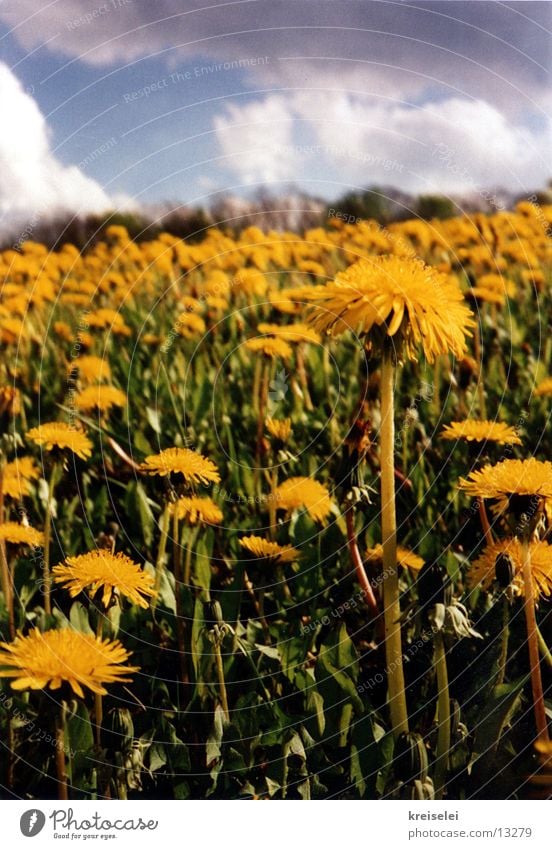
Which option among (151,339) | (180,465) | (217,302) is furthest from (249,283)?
(180,465)

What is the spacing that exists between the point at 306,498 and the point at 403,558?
109 mm

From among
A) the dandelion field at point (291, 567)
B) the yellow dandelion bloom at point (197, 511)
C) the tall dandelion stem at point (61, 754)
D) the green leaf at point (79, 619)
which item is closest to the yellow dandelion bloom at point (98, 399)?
the dandelion field at point (291, 567)

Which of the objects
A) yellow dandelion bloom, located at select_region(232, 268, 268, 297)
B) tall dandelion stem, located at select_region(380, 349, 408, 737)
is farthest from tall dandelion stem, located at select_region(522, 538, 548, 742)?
yellow dandelion bloom, located at select_region(232, 268, 268, 297)

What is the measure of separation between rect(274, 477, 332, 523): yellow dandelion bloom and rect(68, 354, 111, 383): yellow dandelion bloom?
36 centimetres

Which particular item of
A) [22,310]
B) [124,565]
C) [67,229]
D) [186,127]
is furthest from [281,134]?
[124,565]

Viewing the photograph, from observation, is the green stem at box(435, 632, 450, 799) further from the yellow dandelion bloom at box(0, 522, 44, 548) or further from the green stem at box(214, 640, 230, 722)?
the yellow dandelion bloom at box(0, 522, 44, 548)

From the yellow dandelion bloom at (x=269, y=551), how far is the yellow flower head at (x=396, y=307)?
0.20m

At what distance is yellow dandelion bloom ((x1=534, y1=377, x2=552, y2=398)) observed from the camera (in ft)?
3.09

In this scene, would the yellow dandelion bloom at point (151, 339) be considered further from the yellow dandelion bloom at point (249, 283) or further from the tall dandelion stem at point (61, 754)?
the tall dandelion stem at point (61, 754)

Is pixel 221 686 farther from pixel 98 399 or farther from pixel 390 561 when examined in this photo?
pixel 98 399

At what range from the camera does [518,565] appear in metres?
0.67

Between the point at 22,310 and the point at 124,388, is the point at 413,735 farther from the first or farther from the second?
the point at 22,310

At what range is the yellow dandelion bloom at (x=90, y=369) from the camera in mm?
1055

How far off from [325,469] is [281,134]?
16.4 inches
